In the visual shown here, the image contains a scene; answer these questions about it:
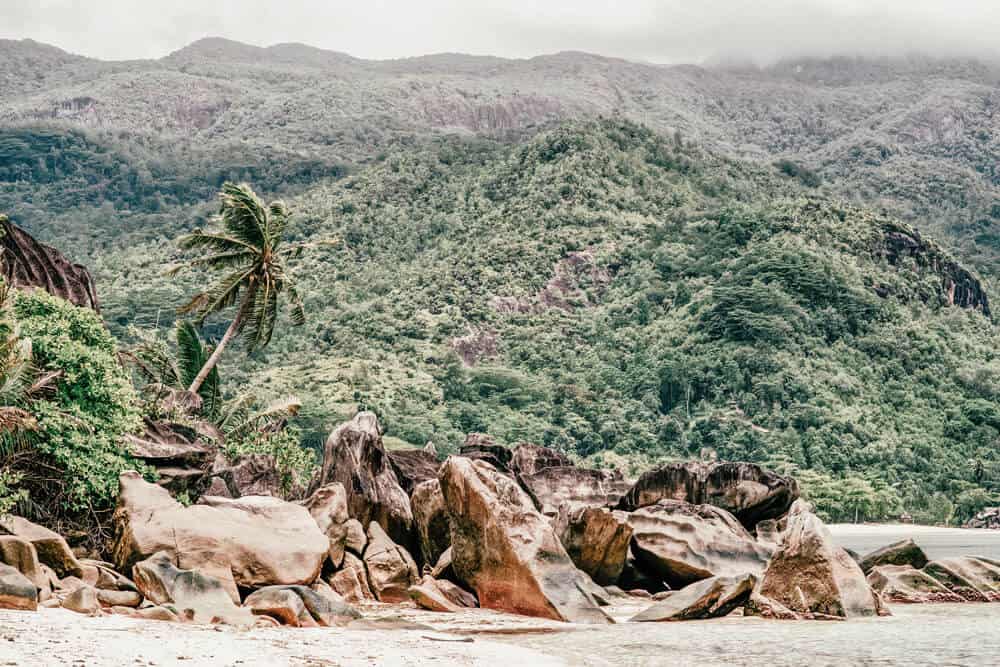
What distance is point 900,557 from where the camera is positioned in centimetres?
2509

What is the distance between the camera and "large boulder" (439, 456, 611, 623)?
17016 millimetres

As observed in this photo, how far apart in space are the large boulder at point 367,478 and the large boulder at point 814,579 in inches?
289

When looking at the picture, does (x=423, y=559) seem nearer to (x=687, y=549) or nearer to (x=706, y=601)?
(x=687, y=549)

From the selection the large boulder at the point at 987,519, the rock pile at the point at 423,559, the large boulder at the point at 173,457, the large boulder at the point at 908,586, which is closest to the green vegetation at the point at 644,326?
the large boulder at the point at 987,519

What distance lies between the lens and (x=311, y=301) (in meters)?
118

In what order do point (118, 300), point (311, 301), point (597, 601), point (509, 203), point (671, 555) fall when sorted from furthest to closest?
point (509, 203) < point (311, 301) < point (118, 300) < point (671, 555) < point (597, 601)

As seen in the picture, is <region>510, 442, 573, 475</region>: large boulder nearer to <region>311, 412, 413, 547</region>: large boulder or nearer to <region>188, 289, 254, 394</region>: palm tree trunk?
<region>188, 289, 254, 394</region>: palm tree trunk

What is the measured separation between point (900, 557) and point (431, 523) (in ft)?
35.7

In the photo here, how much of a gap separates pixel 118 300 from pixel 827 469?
64.8m

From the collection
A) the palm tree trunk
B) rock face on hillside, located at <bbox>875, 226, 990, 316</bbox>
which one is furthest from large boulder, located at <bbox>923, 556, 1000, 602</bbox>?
rock face on hillside, located at <bbox>875, 226, 990, 316</bbox>

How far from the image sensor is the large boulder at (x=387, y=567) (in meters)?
19.0

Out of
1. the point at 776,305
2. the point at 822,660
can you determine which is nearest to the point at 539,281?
the point at 776,305

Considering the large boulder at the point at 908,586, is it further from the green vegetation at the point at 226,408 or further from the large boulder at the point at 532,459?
the green vegetation at the point at 226,408

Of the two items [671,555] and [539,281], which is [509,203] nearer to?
[539,281]
